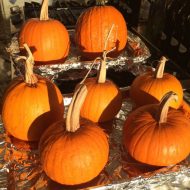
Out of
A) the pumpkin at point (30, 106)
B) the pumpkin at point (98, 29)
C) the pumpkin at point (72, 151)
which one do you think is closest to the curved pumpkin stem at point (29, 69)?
the pumpkin at point (30, 106)

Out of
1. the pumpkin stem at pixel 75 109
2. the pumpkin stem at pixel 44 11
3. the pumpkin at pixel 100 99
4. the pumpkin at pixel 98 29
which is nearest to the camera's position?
the pumpkin stem at pixel 75 109

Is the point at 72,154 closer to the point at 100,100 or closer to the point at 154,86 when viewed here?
the point at 100,100

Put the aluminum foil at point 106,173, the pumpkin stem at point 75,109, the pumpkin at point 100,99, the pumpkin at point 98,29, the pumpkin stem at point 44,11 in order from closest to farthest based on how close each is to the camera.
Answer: the pumpkin stem at point 75,109
the aluminum foil at point 106,173
the pumpkin at point 100,99
the pumpkin stem at point 44,11
the pumpkin at point 98,29

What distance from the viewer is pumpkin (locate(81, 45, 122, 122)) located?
117cm

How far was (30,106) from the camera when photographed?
1079 millimetres

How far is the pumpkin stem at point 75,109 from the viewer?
0.89 metres

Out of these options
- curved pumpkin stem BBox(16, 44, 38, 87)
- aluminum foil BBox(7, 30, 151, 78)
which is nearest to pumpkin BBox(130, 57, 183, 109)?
aluminum foil BBox(7, 30, 151, 78)

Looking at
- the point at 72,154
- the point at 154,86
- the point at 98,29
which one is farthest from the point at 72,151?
the point at 98,29

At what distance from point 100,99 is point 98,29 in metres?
0.51

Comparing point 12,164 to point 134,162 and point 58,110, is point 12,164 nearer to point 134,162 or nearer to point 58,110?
point 58,110

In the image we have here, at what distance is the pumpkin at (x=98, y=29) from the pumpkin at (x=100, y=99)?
1.37 feet

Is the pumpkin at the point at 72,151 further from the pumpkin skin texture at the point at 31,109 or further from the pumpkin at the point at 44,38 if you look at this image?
the pumpkin at the point at 44,38

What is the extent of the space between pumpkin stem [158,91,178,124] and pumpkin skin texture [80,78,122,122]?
227 millimetres

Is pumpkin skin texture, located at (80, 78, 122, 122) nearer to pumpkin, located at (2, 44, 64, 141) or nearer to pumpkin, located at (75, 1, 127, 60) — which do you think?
pumpkin, located at (2, 44, 64, 141)
